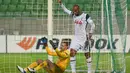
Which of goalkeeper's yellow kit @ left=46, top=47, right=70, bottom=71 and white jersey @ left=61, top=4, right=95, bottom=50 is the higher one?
Answer: white jersey @ left=61, top=4, right=95, bottom=50

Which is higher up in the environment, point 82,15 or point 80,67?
point 82,15

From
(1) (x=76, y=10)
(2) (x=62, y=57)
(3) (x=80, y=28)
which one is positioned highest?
(1) (x=76, y=10)

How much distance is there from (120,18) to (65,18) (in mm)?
4760

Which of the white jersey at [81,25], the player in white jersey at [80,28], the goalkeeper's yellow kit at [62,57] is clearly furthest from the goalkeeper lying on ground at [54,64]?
the white jersey at [81,25]

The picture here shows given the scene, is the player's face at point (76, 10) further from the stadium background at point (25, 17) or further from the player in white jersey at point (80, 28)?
the stadium background at point (25, 17)

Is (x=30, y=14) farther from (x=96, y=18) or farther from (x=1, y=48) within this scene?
(x=96, y=18)

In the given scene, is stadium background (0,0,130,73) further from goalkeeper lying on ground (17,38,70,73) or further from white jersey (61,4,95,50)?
goalkeeper lying on ground (17,38,70,73)

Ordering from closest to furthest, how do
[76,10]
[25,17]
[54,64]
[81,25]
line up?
[54,64], [76,10], [81,25], [25,17]

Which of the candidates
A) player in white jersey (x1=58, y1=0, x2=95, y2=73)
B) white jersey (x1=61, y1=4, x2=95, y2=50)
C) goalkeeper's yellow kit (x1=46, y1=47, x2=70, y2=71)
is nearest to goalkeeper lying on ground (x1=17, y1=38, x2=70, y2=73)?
goalkeeper's yellow kit (x1=46, y1=47, x2=70, y2=71)

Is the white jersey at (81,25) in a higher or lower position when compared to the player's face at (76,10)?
lower

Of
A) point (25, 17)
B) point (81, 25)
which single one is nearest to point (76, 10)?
point (81, 25)

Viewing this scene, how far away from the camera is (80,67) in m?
13.4

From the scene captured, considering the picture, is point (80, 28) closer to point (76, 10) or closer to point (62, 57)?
point (76, 10)

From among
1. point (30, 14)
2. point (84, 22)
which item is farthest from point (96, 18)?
point (30, 14)
